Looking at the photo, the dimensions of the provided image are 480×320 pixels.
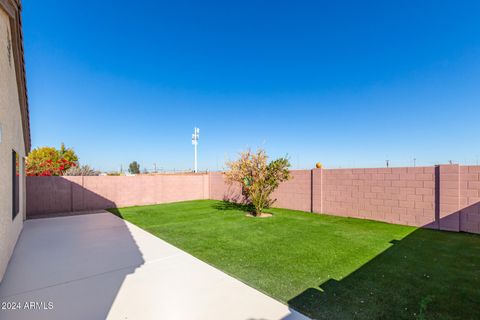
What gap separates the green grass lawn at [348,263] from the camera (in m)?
2.46

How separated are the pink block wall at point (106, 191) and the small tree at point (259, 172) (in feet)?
19.3

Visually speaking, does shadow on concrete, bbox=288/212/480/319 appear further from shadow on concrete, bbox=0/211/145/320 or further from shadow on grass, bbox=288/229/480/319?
shadow on concrete, bbox=0/211/145/320

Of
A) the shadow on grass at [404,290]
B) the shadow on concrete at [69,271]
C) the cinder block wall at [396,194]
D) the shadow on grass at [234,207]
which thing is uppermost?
the cinder block wall at [396,194]

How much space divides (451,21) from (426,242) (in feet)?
25.3

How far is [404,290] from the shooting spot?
2787 mm

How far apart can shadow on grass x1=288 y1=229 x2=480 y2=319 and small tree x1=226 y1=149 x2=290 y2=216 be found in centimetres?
439

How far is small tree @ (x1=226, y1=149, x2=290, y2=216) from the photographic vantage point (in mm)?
8078

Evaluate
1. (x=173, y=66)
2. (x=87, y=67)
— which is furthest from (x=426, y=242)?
(x=87, y=67)

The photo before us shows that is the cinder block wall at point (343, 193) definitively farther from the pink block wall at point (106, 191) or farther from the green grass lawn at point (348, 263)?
the green grass lawn at point (348, 263)

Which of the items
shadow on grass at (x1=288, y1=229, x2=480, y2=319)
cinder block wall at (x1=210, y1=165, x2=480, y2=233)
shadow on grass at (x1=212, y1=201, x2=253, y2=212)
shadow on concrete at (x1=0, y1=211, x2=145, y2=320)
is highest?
cinder block wall at (x1=210, y1=165, x2=480, y2=233)

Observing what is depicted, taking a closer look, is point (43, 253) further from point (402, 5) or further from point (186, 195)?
point (402, 5)

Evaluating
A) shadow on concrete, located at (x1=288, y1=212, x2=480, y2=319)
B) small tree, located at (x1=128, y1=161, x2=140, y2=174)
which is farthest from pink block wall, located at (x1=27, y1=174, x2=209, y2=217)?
small tree, located at (x1=128, y1=161, x2=140, y2=174)

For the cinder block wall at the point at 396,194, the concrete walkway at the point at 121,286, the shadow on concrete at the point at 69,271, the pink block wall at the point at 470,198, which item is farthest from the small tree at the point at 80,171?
the pink block wall at the point at 470,198

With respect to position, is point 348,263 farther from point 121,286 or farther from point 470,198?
point 470,198
